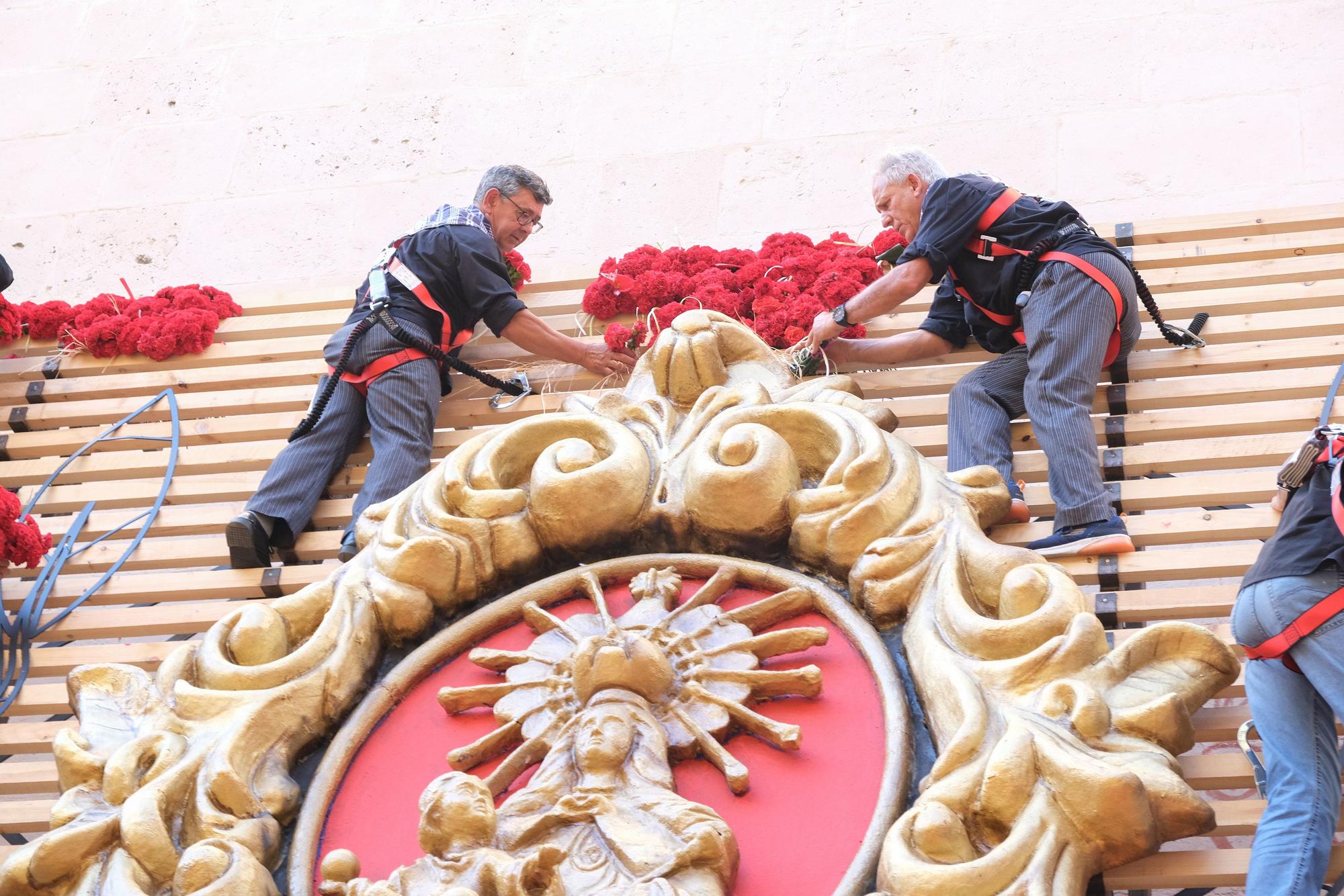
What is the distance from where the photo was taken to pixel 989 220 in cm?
400

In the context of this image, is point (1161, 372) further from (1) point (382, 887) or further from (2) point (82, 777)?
(2) point (82, 777)

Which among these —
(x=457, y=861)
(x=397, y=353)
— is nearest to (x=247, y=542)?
(x=397, y=353)

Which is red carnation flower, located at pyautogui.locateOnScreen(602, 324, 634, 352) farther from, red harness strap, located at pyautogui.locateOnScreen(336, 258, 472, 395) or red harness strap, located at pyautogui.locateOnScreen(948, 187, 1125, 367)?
red harness strap, located at pyautogui.locateOnScreen(948, 187, 1125, 367)

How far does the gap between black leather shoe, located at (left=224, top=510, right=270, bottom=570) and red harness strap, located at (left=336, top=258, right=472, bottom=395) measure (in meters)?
0.54

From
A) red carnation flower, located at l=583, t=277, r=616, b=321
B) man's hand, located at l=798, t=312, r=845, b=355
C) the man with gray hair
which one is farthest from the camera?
red carnation flower, located at l=583, t=277, r=616, b=321

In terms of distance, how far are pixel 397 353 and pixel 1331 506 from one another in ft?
8.09

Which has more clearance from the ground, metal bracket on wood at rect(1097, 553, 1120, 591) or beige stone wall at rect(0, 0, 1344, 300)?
beige stone wall at rect(0, 0, 1344, 300)

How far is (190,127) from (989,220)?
3.69m

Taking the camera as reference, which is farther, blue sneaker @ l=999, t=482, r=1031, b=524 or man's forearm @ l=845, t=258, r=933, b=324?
man's forearm @ l=845, t=258, r=933, b=324

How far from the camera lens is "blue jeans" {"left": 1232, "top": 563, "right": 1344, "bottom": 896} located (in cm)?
244

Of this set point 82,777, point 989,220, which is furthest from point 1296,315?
point 82,777

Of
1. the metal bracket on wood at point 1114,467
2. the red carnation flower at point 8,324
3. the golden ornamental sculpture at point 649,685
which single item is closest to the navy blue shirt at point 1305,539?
the golden ornamental sculpture at point 649,685

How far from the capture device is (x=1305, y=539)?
2.66 meters

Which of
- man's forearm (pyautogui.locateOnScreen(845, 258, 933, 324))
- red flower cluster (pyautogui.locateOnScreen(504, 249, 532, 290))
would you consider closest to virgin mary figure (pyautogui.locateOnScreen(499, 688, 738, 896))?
man's forearm (pyautogui.locateOnScreen(845, 258, 933, 324))
